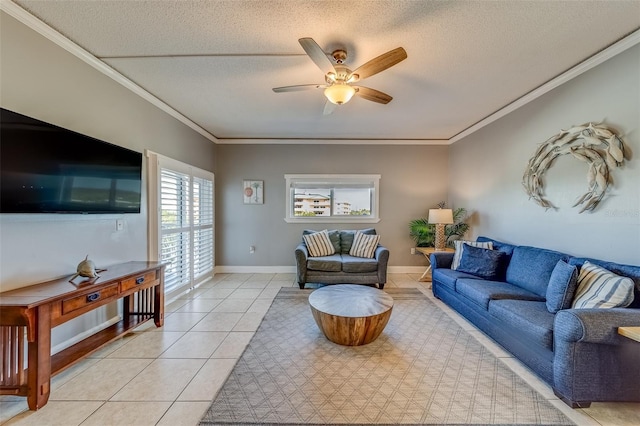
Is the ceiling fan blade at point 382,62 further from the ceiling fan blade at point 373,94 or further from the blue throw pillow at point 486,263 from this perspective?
the blue throw pillow at point 486,263

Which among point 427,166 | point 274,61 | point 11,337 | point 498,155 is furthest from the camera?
point 427,166

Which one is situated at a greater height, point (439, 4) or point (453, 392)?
point (439, 4)

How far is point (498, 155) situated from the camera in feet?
12.7

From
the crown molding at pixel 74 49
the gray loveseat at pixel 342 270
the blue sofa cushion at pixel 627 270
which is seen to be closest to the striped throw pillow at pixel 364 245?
the gray loveseat at pixel 342 270

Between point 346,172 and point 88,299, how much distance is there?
14.3ft

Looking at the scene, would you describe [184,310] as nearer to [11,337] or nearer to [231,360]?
[231,360]

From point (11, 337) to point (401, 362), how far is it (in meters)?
2.85

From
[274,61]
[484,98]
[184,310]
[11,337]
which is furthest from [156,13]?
[484,98]

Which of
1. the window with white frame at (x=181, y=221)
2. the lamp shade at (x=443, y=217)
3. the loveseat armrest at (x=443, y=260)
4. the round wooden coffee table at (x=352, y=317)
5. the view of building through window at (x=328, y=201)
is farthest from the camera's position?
the view of building through window at (x=328, y=201)

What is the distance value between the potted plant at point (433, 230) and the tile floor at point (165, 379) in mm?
1923

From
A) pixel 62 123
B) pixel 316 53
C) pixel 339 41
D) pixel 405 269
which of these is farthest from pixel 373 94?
pixel 405 269

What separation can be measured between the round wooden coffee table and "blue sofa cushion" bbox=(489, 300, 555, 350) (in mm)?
975

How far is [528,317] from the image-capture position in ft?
6.95

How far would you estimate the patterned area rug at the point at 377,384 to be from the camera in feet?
5.51
